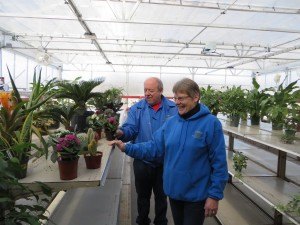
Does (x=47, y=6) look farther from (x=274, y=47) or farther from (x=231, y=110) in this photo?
(x=274, y=47)

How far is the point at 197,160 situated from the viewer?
1.85m

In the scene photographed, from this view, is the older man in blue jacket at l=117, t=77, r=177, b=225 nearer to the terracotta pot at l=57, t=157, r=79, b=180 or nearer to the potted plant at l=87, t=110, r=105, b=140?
the potted plant at l=87, t=110, r=105, b=140

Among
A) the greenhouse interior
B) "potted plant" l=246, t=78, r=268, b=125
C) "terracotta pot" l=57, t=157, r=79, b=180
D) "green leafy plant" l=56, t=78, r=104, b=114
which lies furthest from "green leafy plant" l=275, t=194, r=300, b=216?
"green leafy plant" l=56, t=78, r=104, b=114

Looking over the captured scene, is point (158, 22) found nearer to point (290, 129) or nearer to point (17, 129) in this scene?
point (290, 129)

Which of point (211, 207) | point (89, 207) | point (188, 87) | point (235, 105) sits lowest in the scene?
point (89, 207)

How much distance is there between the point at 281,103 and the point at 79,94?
2.06 metres

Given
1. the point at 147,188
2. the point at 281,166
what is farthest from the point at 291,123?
the point at 147,188

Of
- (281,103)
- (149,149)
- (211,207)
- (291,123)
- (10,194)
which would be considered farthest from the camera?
(281,103)

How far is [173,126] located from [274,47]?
846 centimetres

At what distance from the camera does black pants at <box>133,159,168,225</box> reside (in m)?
2.63

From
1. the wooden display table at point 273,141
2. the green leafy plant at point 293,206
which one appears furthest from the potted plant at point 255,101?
the green leafy plant at point 293,206

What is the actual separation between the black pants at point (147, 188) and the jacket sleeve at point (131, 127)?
23 cm

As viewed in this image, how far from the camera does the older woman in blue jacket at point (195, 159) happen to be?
5.94 feet

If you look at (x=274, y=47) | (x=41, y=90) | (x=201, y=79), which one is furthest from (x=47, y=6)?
(x=201, y=79)
